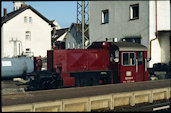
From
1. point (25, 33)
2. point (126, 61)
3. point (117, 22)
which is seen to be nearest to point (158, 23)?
point (117, 22)

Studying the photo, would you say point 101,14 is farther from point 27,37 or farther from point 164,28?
point 27,37

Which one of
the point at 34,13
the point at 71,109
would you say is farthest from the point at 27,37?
the point at 71,109

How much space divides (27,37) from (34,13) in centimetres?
471

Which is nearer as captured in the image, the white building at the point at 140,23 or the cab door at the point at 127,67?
the cab door at the point at 127,67

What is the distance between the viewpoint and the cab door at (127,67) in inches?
659

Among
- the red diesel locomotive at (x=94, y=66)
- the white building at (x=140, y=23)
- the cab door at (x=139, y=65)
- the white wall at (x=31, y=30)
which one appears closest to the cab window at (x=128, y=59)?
the red diesel locomotive at (x=94, y=66)

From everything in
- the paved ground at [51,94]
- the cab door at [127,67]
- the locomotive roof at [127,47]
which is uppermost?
the locomotive roof at [127,47]

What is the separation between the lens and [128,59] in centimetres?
1700

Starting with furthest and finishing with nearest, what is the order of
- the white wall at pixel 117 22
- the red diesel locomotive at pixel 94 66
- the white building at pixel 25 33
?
the white building at pixel 25 33, the white wall at pixel 117 22, the red diesel locomotive at pixel 94 66

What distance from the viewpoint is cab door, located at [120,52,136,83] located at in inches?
659

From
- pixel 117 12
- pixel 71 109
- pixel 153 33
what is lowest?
pixel 71 109

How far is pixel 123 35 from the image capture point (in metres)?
27.2

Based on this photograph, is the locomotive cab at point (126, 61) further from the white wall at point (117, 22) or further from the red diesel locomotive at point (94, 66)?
the white wall at point (117, 22)

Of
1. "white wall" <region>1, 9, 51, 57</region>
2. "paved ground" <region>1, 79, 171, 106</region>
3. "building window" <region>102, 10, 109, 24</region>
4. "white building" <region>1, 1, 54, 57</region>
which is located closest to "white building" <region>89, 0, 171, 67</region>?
"building window" <region>102, 10, 109, 24</region>
